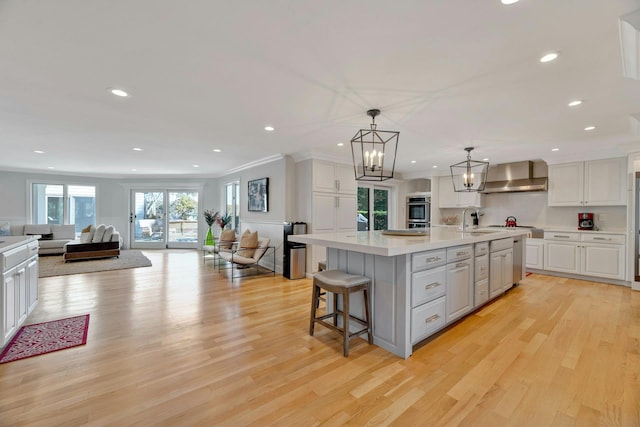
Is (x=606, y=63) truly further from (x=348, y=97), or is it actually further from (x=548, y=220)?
(x=548, y=220)

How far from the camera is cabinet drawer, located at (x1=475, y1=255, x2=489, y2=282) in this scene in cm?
325

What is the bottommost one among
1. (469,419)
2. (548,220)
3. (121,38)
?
(469,419)

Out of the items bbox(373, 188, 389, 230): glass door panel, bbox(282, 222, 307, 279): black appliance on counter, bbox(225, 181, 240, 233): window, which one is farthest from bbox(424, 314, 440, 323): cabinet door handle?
bbox(225, 181, 240, 233): window

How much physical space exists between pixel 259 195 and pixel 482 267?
4.54 m

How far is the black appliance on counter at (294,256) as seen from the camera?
197 inches

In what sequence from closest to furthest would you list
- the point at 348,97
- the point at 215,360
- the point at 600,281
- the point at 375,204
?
the point at 215,360, the point at 348,97, the point at 600,281, the point at 375,204

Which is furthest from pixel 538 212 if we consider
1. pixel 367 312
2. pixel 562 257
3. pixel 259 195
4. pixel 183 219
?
pixel 183 219

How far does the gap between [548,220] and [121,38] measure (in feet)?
24.2

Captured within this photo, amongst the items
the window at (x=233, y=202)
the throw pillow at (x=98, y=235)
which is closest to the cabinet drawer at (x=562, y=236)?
the window at (x=233, y=202)

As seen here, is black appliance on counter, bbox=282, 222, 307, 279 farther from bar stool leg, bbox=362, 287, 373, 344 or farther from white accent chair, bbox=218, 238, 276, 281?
bar stool leg, bbox=362, 287, 373, 344

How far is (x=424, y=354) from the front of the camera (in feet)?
7.82

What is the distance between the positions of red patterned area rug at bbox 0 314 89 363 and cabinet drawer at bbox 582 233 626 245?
24.3 feet

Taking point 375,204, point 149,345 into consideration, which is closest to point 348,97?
point 149,345

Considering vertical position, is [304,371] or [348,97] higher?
[348,97]
